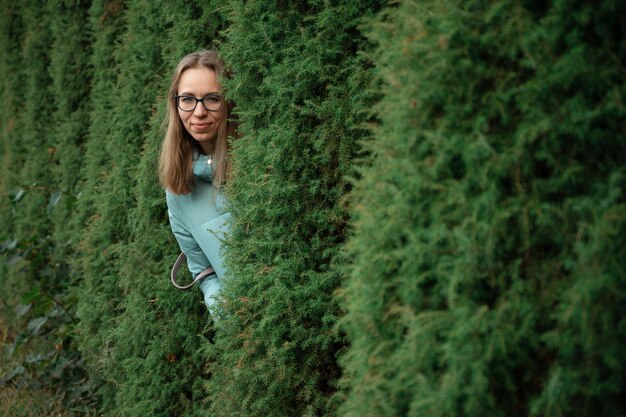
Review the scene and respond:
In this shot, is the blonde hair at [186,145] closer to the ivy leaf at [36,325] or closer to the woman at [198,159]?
the woman at [198,159]

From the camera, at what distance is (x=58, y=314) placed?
18.0 ft

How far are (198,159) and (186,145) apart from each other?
0.12 metres

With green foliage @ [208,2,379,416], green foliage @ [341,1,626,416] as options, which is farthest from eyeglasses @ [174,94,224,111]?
green foliage @ [341,1,626,416]

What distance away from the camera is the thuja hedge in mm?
1483

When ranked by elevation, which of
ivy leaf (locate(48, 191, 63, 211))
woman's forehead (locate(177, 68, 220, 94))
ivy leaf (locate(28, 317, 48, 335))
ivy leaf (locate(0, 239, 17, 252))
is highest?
woman's forehead (locate(177, 68, 220, 94))

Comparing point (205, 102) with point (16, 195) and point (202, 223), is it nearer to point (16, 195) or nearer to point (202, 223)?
point (202, 223)

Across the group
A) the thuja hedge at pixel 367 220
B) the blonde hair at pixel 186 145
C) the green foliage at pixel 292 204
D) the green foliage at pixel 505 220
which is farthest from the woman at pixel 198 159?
the green foliage at pixel 505 220

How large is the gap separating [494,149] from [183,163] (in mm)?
2048

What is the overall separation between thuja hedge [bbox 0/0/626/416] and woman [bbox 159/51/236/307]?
25 cm

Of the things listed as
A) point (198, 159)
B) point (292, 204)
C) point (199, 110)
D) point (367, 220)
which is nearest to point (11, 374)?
point (198, 159)

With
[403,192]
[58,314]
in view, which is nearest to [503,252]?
[403,192]

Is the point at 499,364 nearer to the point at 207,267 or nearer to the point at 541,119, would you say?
the point at 541,119

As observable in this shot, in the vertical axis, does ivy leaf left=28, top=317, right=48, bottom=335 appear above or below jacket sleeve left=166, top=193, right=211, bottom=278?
below

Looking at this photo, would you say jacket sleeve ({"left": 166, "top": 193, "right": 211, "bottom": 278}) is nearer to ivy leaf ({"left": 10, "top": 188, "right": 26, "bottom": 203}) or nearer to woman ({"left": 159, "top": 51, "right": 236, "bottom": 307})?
woman ({"left": 159, "top": 51, "right": 236, "bottom": 307})
